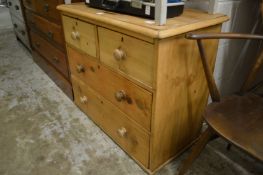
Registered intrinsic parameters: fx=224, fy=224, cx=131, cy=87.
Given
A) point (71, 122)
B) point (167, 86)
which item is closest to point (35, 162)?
point (71, 122)

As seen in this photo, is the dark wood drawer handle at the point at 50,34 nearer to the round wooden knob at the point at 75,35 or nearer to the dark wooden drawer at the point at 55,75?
the dark wooden drawer at the point at 55,75

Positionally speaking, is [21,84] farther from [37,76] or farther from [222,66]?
[222,66]

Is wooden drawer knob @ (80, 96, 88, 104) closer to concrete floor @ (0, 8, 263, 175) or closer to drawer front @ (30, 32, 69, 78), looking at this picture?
concrete floor @ (0, 8, 263, 175)

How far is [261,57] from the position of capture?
39.9 inches

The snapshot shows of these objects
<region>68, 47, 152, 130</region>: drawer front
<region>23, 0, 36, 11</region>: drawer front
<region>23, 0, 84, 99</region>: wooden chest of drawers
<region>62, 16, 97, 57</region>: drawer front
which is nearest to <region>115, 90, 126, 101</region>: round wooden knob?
<region>68, 47, 152, 130</region>: drawer front

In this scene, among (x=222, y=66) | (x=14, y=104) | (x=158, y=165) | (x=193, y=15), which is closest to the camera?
(x=193, y=15)

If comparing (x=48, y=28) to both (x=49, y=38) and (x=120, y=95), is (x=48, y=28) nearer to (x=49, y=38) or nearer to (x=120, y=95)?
(x=49, y=38)

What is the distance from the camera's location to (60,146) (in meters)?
1.39

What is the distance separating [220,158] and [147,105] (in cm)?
62

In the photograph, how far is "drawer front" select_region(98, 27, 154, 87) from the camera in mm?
903

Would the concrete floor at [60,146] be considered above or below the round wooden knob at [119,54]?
below

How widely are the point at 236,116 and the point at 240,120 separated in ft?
0.09

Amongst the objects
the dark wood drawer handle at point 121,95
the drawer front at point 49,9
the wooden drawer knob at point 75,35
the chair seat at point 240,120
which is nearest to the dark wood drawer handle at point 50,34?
the drawer front at point 49,9

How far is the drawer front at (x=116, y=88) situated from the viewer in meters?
1.02
